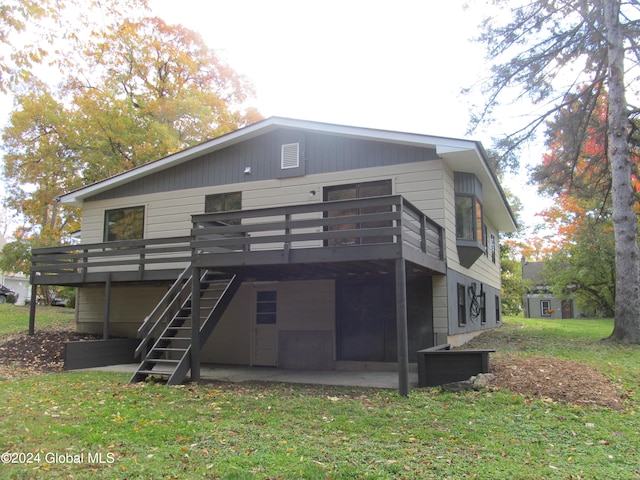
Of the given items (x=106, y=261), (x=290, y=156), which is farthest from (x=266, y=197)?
(x=106, y=261)

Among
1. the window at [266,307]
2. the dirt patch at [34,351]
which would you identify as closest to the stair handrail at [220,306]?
the window at [266,307]

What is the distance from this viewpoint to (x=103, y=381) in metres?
8.73

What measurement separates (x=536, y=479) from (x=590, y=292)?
33529mm

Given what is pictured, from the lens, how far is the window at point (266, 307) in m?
12.2

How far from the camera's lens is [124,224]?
562 inches

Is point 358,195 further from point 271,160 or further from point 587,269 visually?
point 587,269

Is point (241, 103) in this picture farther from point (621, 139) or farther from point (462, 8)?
point (621, 139)

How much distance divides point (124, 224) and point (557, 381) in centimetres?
1190

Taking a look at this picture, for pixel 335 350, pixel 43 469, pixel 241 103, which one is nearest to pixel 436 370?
pixel 335 350

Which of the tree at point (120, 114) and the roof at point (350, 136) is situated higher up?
the tree at point (120, 114)

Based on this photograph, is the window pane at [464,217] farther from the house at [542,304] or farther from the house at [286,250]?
the house at [542,304]

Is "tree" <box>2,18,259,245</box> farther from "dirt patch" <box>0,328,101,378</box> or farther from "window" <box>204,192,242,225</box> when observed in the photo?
"window" <box>204,192,242,225</box>

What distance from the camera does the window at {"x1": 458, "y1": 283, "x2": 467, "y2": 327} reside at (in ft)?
39.2

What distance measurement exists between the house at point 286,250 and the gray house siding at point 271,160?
31 mm
